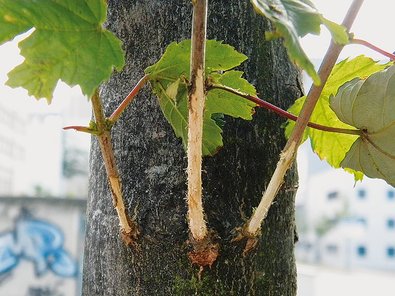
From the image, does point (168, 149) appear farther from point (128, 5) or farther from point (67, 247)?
point (67, 247)

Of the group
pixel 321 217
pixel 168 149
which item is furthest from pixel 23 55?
pixel 321 217

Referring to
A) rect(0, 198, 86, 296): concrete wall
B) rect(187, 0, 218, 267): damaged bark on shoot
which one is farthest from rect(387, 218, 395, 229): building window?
rect(187, 0, 218, 267): damaged bark on shoot

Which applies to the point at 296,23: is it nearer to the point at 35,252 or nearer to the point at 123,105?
the point at 123,105

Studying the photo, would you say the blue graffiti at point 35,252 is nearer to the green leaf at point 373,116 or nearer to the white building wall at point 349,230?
the green leaf at point 373,116

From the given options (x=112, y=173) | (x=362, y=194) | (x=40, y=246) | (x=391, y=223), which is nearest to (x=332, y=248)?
(x=391, y=223)

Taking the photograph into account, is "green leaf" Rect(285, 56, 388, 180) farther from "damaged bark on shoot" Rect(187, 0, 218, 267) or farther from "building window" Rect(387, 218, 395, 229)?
"building window" Rect(387, 218, 395, 229)

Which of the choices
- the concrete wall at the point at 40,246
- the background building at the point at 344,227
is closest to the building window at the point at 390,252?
the background building at the point at 344,227
